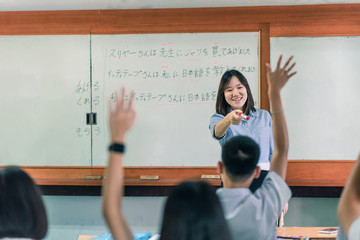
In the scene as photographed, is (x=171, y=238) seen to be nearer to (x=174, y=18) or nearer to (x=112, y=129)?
(x=112, y=129)

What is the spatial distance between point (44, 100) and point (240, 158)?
2.70m

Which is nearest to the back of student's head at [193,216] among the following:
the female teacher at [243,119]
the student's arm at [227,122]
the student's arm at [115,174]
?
the student's arm at [115,174]

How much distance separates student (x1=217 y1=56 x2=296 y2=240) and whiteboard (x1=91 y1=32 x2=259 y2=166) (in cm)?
217

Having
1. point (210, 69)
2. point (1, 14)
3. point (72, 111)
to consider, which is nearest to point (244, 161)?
point (210, 69)

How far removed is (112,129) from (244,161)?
21.7 inches

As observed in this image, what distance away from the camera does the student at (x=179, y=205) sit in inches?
45.9

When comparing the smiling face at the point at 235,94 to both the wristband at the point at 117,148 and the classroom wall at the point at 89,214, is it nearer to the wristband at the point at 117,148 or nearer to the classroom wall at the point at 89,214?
the classroom wall at the point at 89,214

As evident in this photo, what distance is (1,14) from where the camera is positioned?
3.96m

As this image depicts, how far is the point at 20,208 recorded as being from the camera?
133 cm

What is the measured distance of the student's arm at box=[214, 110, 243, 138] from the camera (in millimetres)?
2273

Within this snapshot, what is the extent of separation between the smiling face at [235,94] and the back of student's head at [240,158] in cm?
110

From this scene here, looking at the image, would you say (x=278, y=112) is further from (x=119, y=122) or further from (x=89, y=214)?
(x=89, y=214)

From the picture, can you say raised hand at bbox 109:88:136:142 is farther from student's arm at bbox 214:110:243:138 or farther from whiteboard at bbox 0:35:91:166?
whiteboard at bbox 0:35:91:166

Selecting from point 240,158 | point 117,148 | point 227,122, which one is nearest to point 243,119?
point 227,122
